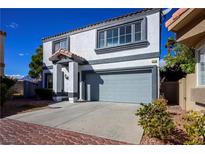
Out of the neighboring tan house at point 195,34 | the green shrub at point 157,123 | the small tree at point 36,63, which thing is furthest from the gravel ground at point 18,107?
the small tree at point 36,63

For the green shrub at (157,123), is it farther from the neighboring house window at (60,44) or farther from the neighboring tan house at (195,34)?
the neighboring house window at (60,44)

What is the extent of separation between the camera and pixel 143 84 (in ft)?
35.4

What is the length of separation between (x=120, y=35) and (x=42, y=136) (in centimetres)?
916

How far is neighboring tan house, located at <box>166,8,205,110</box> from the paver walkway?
3.91m

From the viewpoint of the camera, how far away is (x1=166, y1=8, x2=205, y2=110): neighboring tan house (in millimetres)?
5305

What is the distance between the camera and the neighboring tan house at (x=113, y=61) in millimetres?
10477

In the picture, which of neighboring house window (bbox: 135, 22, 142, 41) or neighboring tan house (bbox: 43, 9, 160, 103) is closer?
neighboring tan house (bbox: 43, 9, 160, 103)

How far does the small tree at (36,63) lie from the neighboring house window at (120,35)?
1115 cm

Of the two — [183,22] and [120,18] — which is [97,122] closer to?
[183,22]

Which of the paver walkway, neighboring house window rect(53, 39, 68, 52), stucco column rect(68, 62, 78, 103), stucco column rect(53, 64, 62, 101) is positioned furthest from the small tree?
the paver walkway

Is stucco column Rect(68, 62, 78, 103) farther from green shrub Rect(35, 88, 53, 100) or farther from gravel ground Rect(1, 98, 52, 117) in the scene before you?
green shrub Rect(35, 88, 53, 100)
